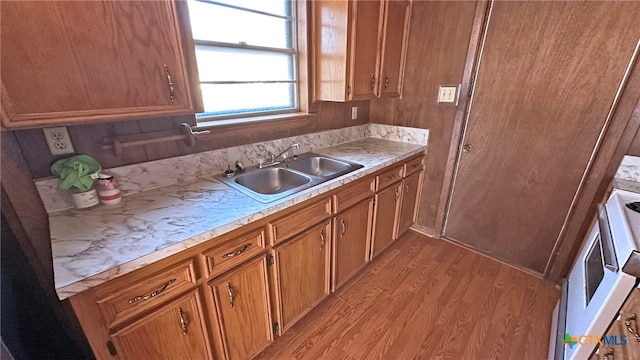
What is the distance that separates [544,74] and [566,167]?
25.1 inches

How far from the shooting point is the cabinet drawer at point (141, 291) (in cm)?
79

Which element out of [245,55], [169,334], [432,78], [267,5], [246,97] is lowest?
[169,334]

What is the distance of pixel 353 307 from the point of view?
174 cm

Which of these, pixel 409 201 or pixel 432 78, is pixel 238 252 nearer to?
pixel 409 201

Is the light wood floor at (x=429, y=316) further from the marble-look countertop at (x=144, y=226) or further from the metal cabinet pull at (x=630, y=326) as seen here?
the marble-look countertop at (x=144, y=226)

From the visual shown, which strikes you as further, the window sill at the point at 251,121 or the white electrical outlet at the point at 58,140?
the window sill at the point at 251,121

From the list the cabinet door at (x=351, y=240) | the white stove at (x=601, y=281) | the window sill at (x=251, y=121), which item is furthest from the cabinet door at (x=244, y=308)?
the white stove at (x=601, y=281)

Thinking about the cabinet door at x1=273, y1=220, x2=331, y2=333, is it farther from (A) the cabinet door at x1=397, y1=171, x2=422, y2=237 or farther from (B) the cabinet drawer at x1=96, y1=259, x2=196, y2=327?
(A) the cabinet door at x1=397, y1=171, x2=422, y2=237

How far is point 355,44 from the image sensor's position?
1695 millimetres

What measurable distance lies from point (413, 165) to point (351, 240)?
2.99 feet

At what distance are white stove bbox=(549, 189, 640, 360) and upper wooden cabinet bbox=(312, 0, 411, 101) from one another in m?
1.50

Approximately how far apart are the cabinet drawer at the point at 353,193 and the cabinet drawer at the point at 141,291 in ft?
2.74

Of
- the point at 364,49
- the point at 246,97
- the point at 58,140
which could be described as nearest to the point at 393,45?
the point at 364,49

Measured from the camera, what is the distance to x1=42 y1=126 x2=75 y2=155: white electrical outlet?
103 centimetres
